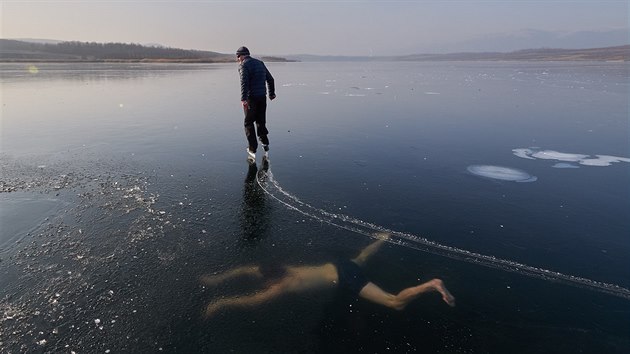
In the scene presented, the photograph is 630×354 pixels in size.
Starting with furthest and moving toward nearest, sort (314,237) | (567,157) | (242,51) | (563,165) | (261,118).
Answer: (261,118)
(242,51)
(567,157)
(563,165)
(314,237)

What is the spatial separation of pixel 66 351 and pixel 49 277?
119 cm

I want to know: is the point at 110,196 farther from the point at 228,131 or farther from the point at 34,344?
the point at 228,131

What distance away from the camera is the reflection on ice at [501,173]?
697 centimetres

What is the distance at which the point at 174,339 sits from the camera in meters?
3.05

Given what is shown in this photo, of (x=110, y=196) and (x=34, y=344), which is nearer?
(x=34, y=344)

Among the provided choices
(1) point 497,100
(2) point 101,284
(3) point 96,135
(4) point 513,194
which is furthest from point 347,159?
(1) point 497,100

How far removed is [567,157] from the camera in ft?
27.1

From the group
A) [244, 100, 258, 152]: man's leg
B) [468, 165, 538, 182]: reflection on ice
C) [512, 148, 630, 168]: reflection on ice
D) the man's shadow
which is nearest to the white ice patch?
[512, 148, 630, 168]: reflection on ice

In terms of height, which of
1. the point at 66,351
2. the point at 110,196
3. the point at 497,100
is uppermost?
the point at 497,100

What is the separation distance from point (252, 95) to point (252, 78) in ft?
1.22

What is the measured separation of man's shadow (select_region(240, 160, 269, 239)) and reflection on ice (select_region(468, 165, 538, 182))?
13.5 ft

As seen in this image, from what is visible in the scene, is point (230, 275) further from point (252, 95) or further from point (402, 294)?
point (252, 95)

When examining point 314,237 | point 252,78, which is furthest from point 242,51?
point 314,237

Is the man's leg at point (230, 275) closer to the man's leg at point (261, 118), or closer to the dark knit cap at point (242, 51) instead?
the man's leg at point (261, 118)
